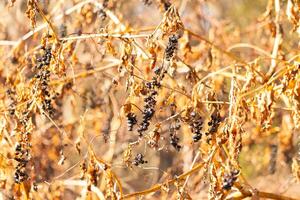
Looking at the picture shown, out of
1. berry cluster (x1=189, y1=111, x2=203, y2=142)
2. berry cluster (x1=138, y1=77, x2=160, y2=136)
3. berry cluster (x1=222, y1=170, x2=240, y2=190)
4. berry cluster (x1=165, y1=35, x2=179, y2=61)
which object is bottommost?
berry cluster (x1=222, y1=170, x2=240, y2=190)

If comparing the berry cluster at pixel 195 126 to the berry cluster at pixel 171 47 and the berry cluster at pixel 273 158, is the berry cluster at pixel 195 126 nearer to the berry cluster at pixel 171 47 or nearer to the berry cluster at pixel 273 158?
the berry cluster at pixel 171 47

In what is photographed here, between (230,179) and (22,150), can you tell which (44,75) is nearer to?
(22,150)

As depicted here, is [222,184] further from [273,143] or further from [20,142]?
[273,143]

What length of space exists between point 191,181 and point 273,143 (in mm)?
1083

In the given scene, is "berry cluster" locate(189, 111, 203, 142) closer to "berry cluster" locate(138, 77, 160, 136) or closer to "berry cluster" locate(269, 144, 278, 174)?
"berry cluster" locate(138, 77, 160, 136)

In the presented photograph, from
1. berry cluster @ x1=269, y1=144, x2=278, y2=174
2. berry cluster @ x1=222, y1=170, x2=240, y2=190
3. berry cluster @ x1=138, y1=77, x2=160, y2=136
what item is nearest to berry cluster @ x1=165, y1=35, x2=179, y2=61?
berry cluster @ x1=138, y1=77, x2=160, y2=136

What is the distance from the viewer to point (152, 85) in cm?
305

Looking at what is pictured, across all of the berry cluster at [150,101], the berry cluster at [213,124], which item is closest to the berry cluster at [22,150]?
the berry cluster at [150,101]

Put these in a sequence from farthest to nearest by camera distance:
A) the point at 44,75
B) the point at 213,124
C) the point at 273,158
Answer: the point at 273,158
the point at 44,75
the point at 213,124

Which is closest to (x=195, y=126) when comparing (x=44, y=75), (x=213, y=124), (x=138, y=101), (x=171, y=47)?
(x=213, y=124)

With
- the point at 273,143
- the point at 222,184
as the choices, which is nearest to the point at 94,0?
the point at 222,184

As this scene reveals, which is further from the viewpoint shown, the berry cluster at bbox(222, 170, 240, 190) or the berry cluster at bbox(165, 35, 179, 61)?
the berry cluster at bbox(165, 35, 179, 61)

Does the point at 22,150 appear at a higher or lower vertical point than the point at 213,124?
lower

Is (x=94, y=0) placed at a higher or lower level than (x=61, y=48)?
higher
